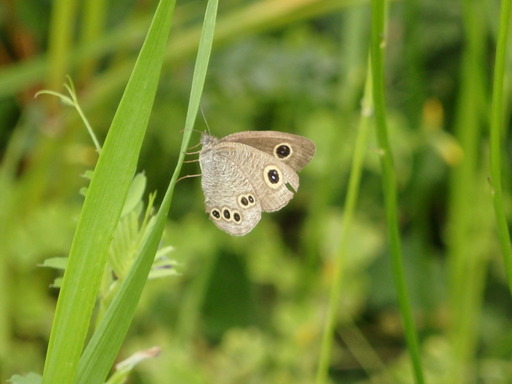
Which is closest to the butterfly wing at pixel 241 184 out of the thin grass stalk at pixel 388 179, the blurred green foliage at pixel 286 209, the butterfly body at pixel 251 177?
the butterfly body at pixel 251 177

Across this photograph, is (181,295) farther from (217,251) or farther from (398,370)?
(398,370)

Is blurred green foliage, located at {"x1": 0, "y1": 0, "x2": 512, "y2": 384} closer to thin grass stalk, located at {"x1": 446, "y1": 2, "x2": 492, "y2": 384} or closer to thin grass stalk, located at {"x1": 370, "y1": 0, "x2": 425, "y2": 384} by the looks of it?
thin grass stalk, located at {"x1": 446, "y1": 2, "x2": 492, "y2": 384}

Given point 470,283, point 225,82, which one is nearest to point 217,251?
point 225,82

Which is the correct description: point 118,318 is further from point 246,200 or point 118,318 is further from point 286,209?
point 286,209


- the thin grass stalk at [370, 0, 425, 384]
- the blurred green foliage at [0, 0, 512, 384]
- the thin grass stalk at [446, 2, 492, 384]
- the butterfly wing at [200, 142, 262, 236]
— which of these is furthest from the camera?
the blurred green foliage at [0, 0, 512, 384]

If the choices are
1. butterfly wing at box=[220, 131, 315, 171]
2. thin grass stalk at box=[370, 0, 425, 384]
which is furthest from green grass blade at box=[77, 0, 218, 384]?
butterfly wing at box=[220, 131, 315, 171]

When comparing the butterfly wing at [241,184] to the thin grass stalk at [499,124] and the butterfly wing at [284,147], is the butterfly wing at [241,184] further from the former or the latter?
the thin grass stalk at [499,124]
